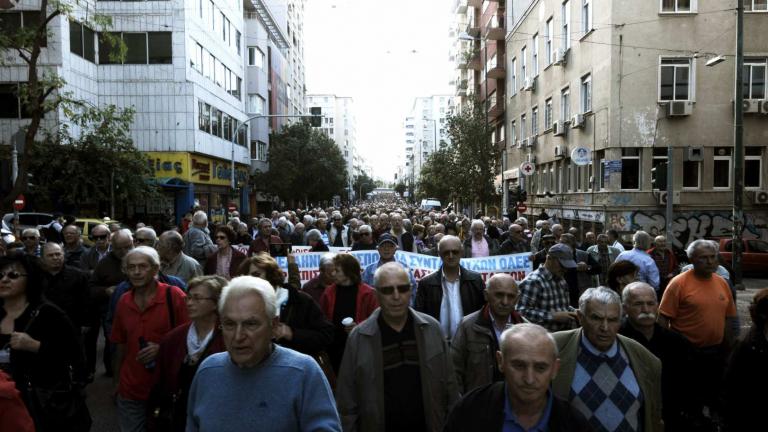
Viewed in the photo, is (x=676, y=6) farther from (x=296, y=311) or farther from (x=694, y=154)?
(x=296, y=311)

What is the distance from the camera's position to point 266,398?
2.45m

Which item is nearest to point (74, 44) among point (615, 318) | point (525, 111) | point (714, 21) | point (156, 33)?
point (156, 33)

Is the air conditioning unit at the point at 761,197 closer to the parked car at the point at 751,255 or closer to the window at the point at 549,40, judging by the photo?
the parked car at the point at 751,255

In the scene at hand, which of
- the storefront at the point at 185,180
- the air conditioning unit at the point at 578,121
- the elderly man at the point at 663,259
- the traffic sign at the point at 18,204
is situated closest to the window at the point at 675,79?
the air conditioning unit at the point at 578,121

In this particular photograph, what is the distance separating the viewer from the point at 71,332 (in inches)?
166

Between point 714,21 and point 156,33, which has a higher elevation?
point 156,33

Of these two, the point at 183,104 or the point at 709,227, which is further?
the point at 183,104

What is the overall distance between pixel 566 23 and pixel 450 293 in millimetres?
25603

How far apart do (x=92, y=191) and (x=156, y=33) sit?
11.9 m

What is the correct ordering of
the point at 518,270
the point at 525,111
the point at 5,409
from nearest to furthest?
1. the point at 5,409
2. the point at 518,270
3. the point at 525,111

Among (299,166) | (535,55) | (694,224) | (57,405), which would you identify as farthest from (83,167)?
(299,166)

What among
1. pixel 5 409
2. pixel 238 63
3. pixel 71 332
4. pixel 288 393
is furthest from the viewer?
pixel 238 63

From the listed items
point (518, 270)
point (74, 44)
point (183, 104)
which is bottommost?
point (518, 270)

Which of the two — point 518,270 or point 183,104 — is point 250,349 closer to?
point 518,270
